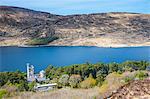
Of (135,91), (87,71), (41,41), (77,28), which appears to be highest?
(135,91)

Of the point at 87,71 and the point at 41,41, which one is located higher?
the point at 87,71

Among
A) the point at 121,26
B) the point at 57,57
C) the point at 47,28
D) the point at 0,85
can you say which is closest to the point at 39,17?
the point at 47,28

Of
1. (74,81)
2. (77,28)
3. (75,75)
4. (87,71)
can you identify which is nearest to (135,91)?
(74,81)

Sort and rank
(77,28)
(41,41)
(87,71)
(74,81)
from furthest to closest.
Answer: (77,28) < (41,41) < (87,71) < (74,81)

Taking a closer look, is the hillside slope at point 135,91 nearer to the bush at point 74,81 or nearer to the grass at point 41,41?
the bush at point 74,81

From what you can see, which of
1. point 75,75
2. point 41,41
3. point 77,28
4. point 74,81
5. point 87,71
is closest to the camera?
point 74,81

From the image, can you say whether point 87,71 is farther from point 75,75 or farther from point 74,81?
point 74,81

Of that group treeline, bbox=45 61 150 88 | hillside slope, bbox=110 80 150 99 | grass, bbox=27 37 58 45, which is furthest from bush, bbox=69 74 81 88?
grass, bbox=27 37 58 45

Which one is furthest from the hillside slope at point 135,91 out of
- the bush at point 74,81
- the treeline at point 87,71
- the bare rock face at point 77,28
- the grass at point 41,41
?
the grass at point 41,41

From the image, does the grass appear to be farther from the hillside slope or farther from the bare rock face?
the hillside slope
